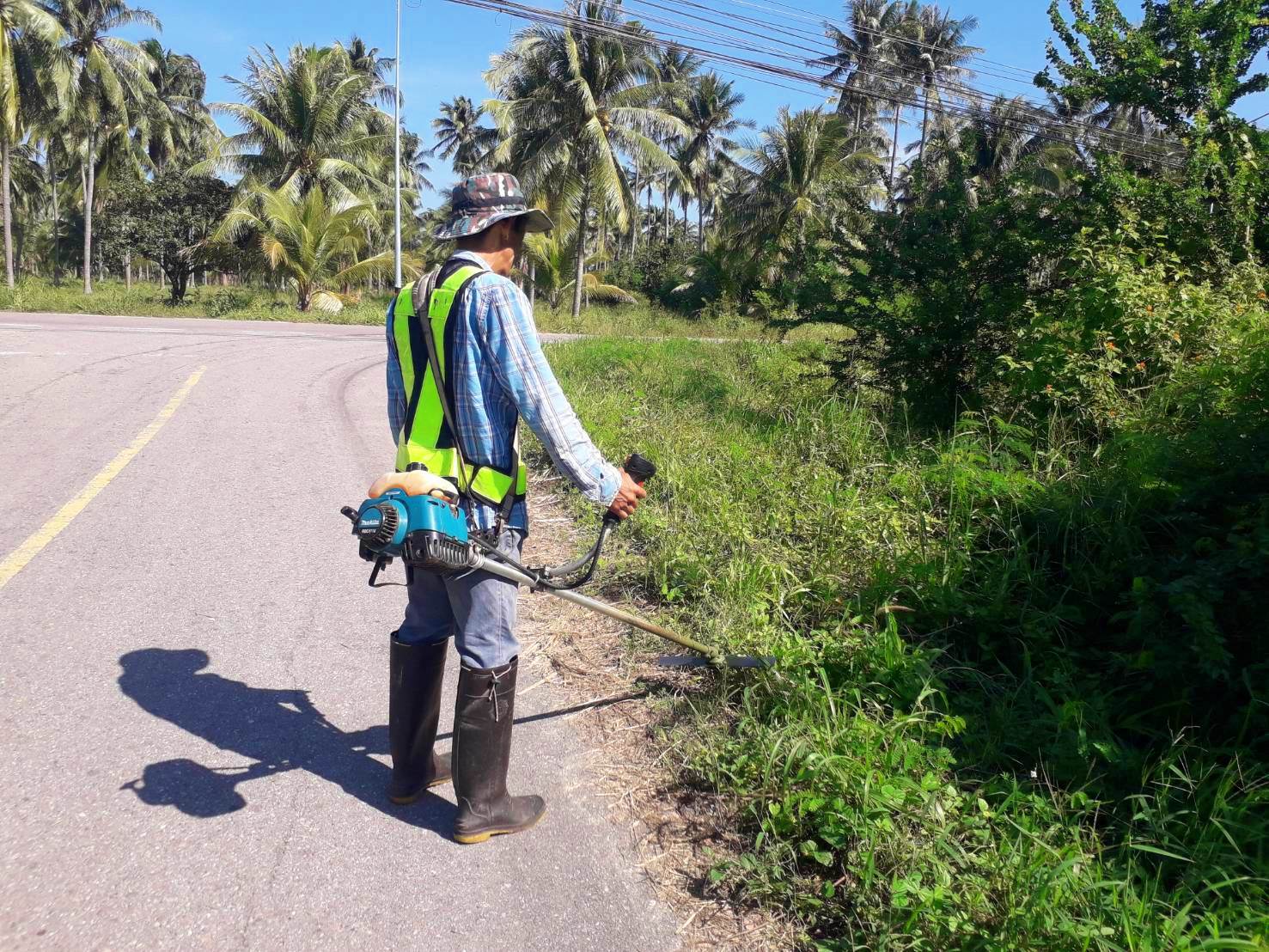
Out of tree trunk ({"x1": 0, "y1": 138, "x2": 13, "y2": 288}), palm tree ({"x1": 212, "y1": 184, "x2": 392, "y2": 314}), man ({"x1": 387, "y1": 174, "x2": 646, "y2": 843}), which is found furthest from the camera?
tree trunk ({"x1": 0, "y1": 138, "x2": 13, "y2": 288})

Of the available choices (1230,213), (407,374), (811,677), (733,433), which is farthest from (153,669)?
(1230,213)

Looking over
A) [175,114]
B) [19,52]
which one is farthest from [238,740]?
[175,114]

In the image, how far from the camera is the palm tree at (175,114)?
41.2m

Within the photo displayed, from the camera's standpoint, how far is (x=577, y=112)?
2709 cm

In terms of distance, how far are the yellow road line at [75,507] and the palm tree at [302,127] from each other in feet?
79.4

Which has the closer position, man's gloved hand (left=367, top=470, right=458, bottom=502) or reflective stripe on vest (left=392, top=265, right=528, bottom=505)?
man's gloved hand (left=367, top=470, right=458, bottom=502)

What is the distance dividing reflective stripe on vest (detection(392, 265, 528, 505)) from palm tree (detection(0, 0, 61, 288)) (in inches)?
1172

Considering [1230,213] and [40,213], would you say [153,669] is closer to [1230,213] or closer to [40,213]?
[1230,213]

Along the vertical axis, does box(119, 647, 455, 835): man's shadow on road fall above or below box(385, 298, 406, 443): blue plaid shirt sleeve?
below

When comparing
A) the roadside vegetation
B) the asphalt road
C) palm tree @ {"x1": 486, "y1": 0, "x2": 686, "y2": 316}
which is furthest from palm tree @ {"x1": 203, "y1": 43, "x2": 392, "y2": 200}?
the asphalt road

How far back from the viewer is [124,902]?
2307 millimetres

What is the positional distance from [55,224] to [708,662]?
5408cm

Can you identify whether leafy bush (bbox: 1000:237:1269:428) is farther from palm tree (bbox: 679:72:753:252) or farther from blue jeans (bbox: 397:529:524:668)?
palm tree (bbox: 679:72:753:252)

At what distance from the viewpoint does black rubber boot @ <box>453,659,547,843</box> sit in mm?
2652
